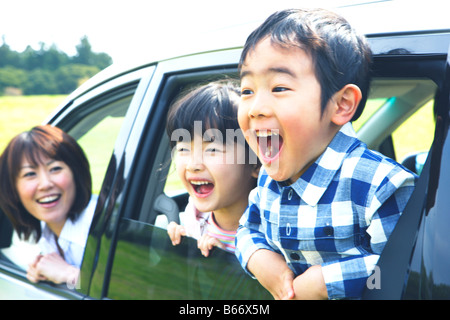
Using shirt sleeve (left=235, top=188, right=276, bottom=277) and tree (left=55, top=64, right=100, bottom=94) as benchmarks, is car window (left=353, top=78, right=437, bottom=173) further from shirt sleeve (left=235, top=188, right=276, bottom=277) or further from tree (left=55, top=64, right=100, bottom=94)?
tree (left=55, top=64, right=100, bottom=94)

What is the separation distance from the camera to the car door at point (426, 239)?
3.34 ft

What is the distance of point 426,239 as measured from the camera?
1.04 meters

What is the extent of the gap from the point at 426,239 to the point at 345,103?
Answer: 479 mm

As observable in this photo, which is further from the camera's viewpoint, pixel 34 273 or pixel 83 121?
pixel 83 121

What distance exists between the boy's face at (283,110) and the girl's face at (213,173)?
1.23 feet

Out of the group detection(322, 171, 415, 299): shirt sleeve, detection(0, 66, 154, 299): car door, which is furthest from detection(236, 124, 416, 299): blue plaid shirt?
detection(0, 66, 154, 299): car door

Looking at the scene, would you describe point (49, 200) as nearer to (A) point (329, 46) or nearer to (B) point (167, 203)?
(B) point (167, 203)

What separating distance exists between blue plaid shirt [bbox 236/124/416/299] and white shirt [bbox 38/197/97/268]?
984mm

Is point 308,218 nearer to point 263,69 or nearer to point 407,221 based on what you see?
point 407,221

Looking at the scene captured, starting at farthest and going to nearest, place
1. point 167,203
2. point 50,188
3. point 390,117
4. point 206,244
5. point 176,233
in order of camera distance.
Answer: point 390,117, point 50,188, point 167,203, point 176,233, point 206,244

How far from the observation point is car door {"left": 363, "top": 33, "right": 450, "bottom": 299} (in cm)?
102

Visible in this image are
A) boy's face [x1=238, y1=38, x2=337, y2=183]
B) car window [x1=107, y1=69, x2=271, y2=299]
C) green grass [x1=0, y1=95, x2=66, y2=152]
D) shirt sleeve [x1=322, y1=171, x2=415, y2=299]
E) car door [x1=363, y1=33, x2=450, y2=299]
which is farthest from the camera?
green grass [x1=0, y1=95, x2=66, y2=152]

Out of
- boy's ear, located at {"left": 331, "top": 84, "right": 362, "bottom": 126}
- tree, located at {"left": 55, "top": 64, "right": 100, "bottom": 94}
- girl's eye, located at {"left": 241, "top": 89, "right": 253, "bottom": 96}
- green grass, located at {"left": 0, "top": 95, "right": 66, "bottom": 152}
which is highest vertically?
tree, located at {"left": 55, "top": 64, "right": 100, "bottom": 94}

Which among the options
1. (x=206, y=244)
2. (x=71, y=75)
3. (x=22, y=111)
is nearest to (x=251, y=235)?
(x=206, y=244)
